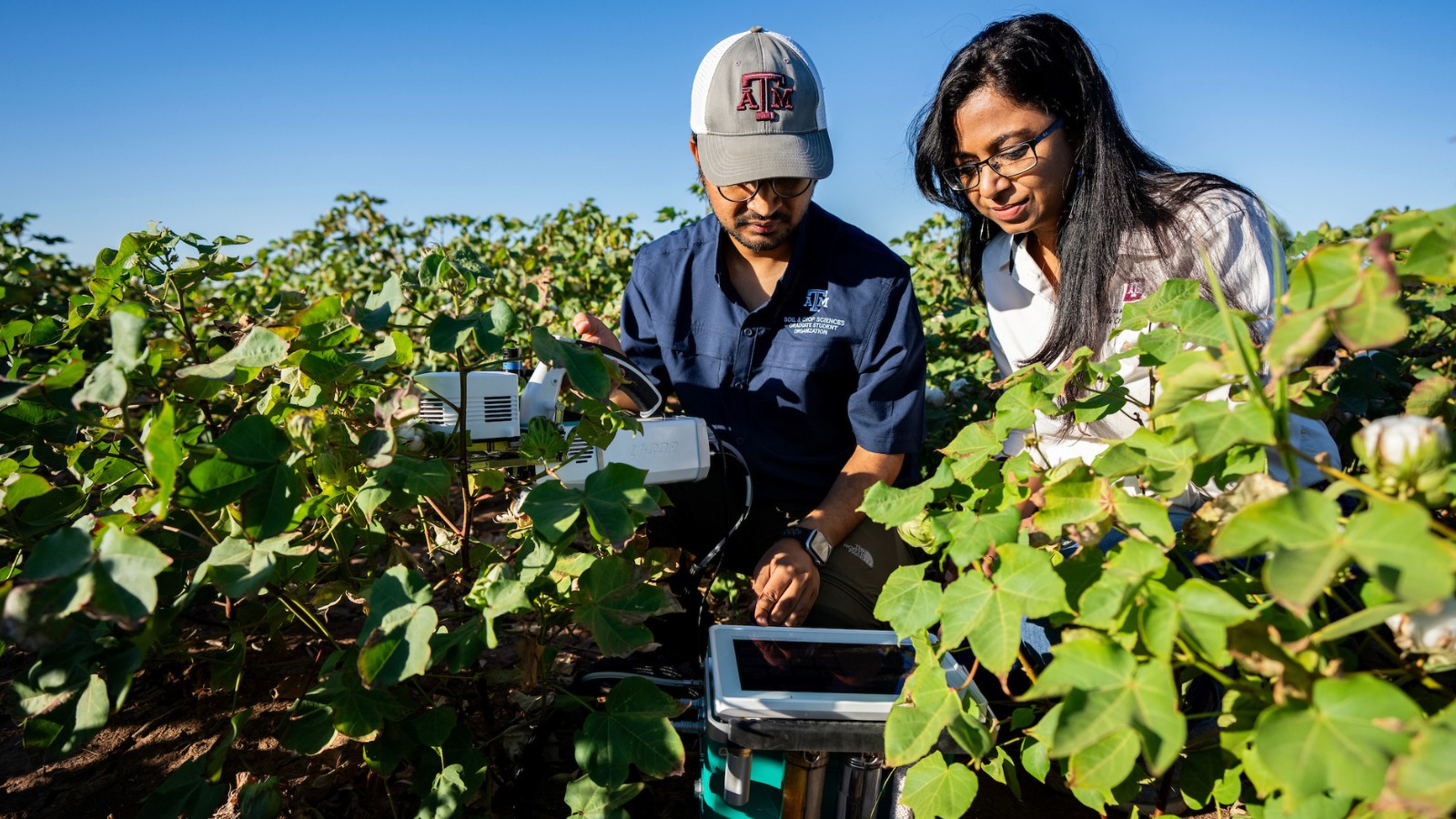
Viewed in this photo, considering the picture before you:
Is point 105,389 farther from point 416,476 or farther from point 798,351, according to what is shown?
point 798,351

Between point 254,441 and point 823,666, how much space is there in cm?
91

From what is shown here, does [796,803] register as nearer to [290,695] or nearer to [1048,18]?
[290,695]

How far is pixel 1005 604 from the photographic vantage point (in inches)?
36.1

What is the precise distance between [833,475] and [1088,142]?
40.6 inches

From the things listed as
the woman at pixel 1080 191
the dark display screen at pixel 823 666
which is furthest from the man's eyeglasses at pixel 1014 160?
the dark display screen at pixel 823 666

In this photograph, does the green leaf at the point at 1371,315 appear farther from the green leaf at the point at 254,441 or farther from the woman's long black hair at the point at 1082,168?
the woman's long black hair at the point at 1082,168

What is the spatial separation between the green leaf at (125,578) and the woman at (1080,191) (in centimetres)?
164

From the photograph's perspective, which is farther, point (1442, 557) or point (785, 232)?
point (785, 232)

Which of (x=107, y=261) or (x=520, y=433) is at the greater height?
(x=107, y=261)

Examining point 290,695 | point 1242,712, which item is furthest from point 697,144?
point 1242,712

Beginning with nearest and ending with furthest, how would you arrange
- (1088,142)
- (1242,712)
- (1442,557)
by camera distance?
(1442,557), (1242,712), (1088,142)

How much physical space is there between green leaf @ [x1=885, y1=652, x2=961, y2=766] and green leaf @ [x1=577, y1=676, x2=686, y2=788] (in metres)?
0.33

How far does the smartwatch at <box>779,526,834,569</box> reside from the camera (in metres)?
1.95

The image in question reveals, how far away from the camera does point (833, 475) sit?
2.31m
